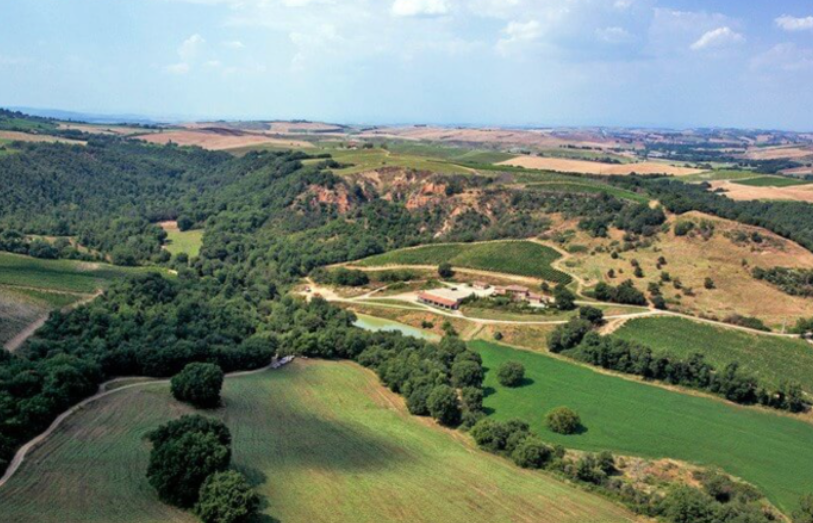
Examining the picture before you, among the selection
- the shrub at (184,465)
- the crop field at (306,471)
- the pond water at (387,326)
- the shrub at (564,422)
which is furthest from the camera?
the pond water at (387,326)

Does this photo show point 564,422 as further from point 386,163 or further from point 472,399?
point 386,163

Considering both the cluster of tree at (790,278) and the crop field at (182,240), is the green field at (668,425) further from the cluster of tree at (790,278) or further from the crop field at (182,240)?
the crop field at (182,240)

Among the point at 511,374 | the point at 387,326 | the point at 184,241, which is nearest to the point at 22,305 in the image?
the point at 387,326

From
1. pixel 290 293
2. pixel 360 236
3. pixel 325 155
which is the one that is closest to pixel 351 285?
pixel 290 293

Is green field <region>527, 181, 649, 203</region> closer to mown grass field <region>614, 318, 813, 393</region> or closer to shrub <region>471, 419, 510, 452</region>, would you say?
mown grass field <region>614, 318, 813, 393</region>

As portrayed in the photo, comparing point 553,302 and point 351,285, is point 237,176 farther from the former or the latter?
point 553,302

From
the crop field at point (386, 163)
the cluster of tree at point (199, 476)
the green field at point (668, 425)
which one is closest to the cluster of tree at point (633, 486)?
the green field at point (668, 425)
